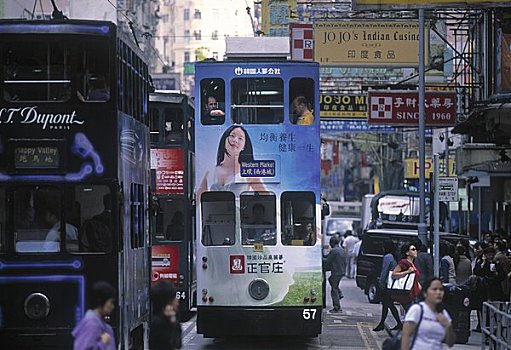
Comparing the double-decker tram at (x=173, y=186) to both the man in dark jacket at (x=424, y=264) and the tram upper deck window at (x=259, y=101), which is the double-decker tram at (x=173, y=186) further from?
the man in dark jacket at (x=424, y=264)

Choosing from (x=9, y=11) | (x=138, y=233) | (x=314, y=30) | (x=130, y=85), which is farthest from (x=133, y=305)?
(x=9, y=11)

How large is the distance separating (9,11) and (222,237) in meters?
16.7

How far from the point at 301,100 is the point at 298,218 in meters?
1.87

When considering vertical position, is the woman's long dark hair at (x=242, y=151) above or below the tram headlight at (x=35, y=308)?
above

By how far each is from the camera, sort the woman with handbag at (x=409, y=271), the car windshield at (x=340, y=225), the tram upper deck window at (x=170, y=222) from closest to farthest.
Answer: the woman with handbag at (x=409, y=271), the tram upper deck window at (x=170, y=222), the car windshield at (x=340, y=225)

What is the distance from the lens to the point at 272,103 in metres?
19.3

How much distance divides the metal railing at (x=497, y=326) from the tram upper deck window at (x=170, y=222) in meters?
8.94

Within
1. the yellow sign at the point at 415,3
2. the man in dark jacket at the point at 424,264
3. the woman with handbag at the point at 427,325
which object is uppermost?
the yellow sign at the point at 415,3

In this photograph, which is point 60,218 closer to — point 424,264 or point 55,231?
point 55,231

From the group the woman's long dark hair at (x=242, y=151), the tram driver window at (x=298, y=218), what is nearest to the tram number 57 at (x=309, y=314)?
the tram driver window at (x=298, y=218)

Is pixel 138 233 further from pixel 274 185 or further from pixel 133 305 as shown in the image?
pixel 274 185

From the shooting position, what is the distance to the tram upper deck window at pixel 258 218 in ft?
63.2

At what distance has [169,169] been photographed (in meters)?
25.0

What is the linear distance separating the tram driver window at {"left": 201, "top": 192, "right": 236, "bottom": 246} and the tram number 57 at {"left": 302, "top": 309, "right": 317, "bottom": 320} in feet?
5.21
